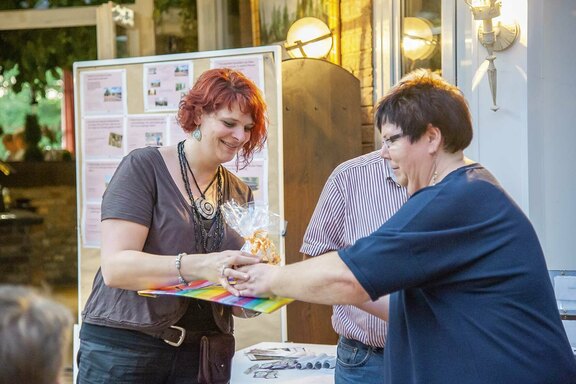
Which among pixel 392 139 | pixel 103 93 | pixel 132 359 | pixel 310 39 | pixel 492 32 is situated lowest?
pixel 132 359

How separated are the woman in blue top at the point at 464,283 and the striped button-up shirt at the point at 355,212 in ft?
2.39

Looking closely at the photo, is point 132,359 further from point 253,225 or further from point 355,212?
point 355,212

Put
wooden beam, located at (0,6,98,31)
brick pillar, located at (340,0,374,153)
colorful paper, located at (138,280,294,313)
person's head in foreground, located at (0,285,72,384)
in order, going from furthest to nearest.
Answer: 1. wooden beam, located at (0,6,98,31)
2. brick pillar, located at (340,0,374,153)
3. colorful paper, located at (138,280,294,313)
4. person's head in foreground, located at (0,285,72,384)

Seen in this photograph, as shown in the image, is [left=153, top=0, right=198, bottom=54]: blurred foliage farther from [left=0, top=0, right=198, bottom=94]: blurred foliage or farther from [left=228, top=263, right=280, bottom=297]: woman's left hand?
[left=228, top=263, right=280, bottom=297]: woman's left hand

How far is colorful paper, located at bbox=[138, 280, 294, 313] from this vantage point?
2.17 meters

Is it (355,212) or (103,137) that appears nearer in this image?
(355,212)

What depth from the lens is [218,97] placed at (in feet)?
8.55

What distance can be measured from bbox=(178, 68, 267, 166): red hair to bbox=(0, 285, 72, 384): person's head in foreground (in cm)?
133

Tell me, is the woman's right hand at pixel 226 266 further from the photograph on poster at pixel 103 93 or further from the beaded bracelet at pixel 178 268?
the photograph on poster at pixel 103 93

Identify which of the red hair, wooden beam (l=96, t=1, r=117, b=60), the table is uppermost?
wooden beam (l=96, t=1, r=117, b=60)

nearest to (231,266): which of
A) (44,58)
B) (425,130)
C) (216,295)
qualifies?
(216,295)

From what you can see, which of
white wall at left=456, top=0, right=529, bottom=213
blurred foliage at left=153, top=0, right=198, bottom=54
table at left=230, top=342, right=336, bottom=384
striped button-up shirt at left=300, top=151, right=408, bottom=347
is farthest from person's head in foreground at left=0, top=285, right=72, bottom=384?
blurred foliage at left=153, top=0, right=198, bottom=54

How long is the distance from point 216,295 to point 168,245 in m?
0.34

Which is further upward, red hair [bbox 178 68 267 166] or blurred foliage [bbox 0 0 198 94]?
blurred foliage [bbox 0 0 198 94]
